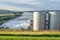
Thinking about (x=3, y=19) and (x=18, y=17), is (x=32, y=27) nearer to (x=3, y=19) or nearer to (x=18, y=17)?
(x=18, y=17)

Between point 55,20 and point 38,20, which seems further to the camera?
point 55,20

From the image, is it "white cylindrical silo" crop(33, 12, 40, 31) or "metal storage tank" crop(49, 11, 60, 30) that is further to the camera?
"metal storage tank" crop(49, 11, 60, 30)

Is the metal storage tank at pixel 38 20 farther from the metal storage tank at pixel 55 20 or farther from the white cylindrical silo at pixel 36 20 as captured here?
the metal storage tank at pixel 55 20

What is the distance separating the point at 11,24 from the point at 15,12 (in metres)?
0.64

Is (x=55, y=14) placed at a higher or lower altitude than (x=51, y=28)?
higher

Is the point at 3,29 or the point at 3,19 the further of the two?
the point at 3,19

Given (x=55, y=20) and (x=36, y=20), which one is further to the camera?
(x=55, y=20)

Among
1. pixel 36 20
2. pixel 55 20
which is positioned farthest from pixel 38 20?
pixel 55 20

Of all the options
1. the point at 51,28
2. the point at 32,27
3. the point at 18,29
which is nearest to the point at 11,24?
the point at 18,29

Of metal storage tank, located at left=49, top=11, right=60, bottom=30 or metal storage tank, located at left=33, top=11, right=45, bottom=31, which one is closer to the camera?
metal storage tank, located at left=33, top=11, right=45, bottom=31

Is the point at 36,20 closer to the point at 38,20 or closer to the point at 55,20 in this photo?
the point at 38,20

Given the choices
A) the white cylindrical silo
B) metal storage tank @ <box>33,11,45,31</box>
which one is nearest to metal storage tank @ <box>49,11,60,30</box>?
metal storage tank @ <box>33,11,45,31</box>

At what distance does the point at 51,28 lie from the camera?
6715 millimetres

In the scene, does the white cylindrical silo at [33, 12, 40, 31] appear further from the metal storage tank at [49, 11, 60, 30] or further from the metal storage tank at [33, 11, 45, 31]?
the metal storage tank at [49, 11, 60, 30]
